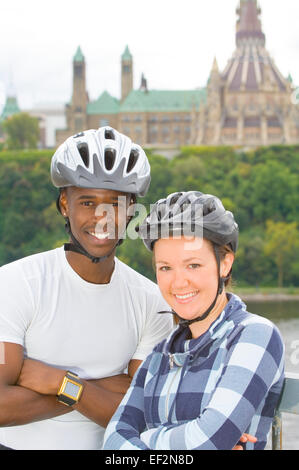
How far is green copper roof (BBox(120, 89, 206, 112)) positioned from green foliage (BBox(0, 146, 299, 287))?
1331 cm

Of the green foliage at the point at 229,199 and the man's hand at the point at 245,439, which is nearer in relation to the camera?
the man's hand at the point at 245,439

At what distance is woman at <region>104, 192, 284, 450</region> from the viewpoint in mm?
1604

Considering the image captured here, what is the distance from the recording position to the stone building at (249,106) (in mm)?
58625

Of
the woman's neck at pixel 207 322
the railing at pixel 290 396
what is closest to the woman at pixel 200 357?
the woman's neck at pixel 207 322

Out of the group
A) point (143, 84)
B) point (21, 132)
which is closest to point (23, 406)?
point (21, 132)

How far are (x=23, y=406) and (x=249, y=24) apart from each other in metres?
73.2

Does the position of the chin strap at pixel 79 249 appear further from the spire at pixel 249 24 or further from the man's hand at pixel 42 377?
the spire at pixel 249 24

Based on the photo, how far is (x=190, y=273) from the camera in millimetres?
1796

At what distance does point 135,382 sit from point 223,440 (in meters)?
0.30

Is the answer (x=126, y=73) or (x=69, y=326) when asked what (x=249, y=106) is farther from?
(x=69, y=326)

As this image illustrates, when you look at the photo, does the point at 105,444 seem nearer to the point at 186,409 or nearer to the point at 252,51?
the point at 186,409

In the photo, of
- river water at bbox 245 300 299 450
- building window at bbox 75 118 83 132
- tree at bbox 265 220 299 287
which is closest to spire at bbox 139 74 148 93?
building window at bbox 75 118 83 132

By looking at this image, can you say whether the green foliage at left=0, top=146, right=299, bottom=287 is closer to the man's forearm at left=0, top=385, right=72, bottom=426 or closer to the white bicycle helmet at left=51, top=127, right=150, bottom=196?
the white bicycle helmet at left=51, top=127, right=150, bottom=196

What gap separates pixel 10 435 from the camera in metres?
2.01
